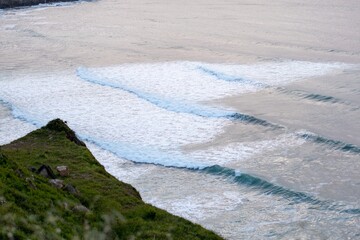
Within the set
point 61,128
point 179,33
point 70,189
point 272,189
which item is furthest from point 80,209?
point 179,33

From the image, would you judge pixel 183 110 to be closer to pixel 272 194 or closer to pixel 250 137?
pixel 250 137

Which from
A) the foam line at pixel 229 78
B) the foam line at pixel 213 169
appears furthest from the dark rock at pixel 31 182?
the foam line at pixel 229 78

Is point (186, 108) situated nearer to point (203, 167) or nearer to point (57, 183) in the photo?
point (203, 167)

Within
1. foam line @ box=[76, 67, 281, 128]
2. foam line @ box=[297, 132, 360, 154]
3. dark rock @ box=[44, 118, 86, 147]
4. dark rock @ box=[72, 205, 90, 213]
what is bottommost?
foam line @ box=[76, 67, 281, 128]

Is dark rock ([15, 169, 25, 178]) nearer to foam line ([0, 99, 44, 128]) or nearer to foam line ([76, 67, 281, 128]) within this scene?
foam line ([0, 99, 44, 128])

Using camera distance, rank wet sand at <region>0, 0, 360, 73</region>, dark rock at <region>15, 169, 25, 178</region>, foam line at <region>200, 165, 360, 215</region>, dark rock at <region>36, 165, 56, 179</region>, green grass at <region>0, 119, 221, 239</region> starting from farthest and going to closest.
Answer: wet sand at <region>0, 0, 360, 73</region>, foam line at <region>200, 165, 360, 215</region>, dark rock at <region>36, 165, 56, 179</region>, dark rock at <region>15, 169, 25, 178</region>, green grass at <region>0, 119, 221, 239</region>

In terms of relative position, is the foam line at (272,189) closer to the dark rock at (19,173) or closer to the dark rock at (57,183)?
the dark rock at (57,183)

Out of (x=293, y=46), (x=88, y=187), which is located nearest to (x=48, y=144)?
(x=88, y=187)

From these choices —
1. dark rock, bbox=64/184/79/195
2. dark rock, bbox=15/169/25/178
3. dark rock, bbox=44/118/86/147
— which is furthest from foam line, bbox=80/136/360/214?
dark rock, bbox=15/169/25/178
